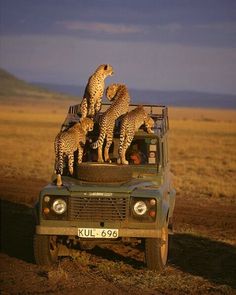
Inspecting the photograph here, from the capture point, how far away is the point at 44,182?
19.5 m

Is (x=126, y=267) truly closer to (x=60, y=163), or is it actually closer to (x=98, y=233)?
(x=98, y=233)

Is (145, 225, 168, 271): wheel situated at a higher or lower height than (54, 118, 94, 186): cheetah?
lower

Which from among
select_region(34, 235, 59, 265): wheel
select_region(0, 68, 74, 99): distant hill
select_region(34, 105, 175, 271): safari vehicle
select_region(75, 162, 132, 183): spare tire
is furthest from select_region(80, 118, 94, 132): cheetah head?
select_region(0, 68, 74, 99): distant hill

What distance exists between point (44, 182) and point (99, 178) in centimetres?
1069

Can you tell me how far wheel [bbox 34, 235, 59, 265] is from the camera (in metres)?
8.70

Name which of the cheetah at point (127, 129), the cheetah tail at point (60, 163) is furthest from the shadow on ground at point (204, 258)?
the cheetah tail at point (60, 163)

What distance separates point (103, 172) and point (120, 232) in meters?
0.88

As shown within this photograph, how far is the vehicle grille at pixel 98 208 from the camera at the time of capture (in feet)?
28.0

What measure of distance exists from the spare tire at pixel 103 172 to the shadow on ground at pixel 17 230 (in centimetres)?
138

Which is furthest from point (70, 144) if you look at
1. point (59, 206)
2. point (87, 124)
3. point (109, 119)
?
point (59, 206)

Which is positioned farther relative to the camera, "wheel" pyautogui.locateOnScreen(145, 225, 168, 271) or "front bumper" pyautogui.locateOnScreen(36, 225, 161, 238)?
"wheel" pyautogui.locateOnScreen(145, 225, 168, 271)

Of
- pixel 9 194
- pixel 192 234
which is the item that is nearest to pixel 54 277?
pixel 192 234

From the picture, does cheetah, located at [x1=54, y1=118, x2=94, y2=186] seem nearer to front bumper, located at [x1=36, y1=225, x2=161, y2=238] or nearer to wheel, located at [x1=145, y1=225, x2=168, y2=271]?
front bumper, located at [x1=36, y1=225, x2=161, y2=238]

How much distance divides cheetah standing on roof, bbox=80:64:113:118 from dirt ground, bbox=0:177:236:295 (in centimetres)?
204
